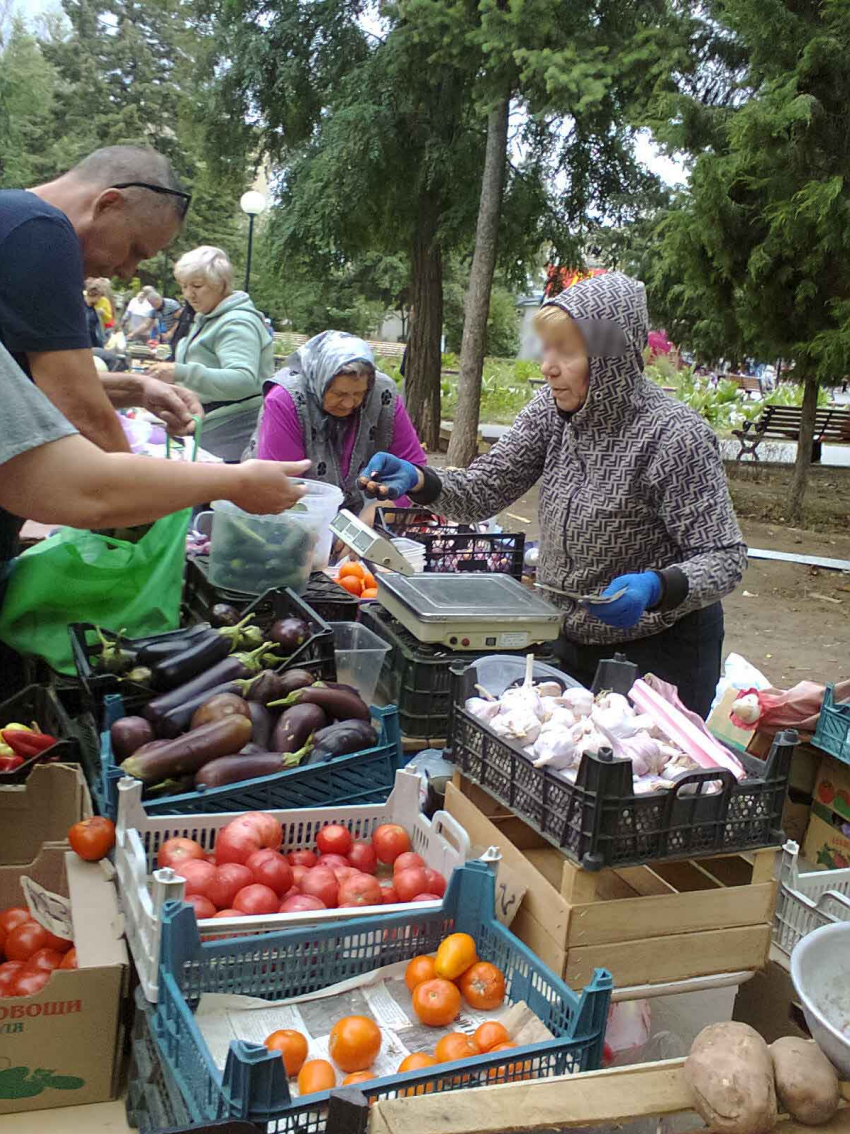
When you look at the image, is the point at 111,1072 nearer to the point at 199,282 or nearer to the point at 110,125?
the point at 199,282

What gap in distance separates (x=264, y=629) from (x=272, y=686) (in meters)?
0.49

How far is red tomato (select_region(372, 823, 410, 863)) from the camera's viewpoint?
2.26 m

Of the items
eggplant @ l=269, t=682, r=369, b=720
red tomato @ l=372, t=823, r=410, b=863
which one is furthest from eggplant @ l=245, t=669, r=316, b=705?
red tomato @ l=372, t=823, r=410, b=863

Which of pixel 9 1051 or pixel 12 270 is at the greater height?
pixel 12 270

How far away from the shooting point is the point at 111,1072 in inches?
78.9

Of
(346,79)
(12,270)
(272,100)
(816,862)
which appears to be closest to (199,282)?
(12,270)

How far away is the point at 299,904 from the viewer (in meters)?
1.97

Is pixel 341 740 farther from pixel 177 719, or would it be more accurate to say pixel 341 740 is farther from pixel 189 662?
pixel 189 662

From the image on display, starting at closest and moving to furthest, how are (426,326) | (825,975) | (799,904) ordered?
(825,975), (799,904), (426,326)

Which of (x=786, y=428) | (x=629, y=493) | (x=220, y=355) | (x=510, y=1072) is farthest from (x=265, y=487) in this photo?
(x=786, y=428)

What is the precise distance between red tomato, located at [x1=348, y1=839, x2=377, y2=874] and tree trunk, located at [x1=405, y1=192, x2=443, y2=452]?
1227 centimetres

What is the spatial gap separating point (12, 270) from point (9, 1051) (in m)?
1.67

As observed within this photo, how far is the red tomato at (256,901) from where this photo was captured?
6.36 feet

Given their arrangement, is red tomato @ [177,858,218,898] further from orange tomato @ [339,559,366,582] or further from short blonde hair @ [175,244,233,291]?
short blonde hair @ [175,244,233,291]
